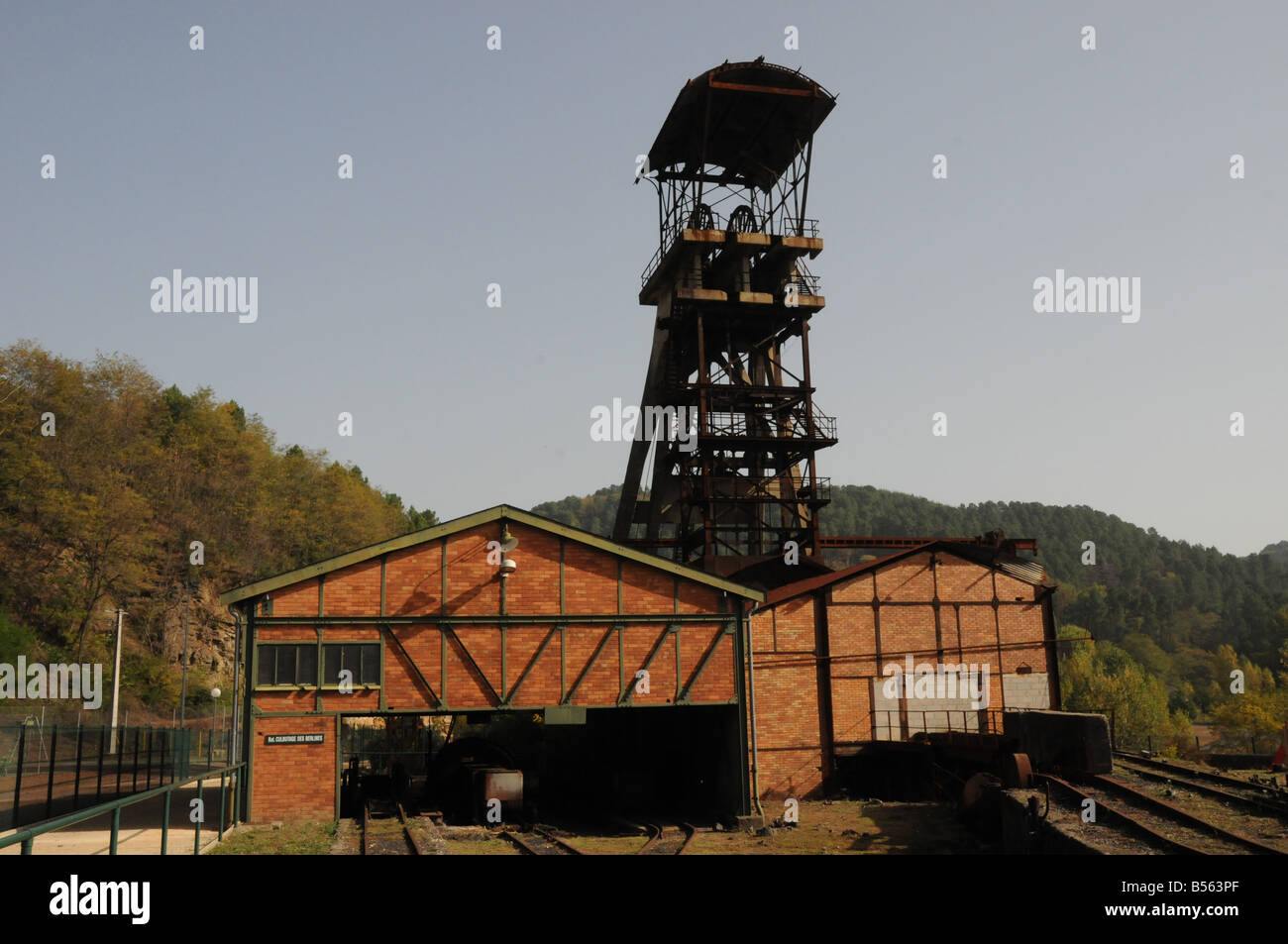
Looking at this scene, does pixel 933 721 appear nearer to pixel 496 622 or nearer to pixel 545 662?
pixel 545 662

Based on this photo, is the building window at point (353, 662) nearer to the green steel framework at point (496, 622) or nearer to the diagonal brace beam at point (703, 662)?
the green steel framework at point (496, 622)

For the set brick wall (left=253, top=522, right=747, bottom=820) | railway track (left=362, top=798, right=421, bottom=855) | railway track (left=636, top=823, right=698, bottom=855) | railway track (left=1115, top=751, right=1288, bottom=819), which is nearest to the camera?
railway track (left=1115, top=751, right=1288, bottom=819)

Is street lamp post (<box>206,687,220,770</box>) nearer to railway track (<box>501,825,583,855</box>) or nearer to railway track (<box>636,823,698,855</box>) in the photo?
railway track (<box>501,825,583,855</box>)

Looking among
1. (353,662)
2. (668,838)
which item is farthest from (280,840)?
(668,838)

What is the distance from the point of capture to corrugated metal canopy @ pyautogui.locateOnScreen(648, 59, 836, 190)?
137ft

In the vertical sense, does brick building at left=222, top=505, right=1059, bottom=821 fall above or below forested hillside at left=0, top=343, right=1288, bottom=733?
below

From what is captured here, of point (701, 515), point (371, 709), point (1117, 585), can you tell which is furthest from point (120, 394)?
point (1117, 585)

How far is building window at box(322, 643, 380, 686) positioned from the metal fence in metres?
3.25

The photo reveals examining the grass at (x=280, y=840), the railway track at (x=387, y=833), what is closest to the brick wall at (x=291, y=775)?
the grass at (x=280, y=840)

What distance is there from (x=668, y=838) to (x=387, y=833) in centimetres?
612

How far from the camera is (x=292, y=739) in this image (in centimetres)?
2291

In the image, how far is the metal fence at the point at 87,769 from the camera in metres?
16.1

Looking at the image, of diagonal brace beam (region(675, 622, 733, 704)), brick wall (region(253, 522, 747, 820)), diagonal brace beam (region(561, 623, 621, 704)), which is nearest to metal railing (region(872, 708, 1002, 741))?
A: brick wall (region(253, 522, 747, 820))
